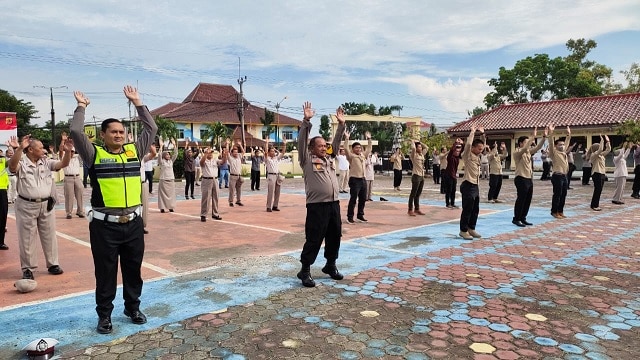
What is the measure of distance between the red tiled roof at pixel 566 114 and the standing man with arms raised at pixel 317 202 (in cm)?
2430

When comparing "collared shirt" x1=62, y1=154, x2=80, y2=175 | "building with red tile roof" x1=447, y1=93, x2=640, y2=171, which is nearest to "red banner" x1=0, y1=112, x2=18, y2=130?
"collared shirt" x1=62, y1=154, x2=80, y2=175

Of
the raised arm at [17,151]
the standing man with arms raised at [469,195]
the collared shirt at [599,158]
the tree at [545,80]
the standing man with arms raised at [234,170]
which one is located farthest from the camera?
the tree at [545,80]

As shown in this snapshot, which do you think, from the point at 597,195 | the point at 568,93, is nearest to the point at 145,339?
the point at 597,195

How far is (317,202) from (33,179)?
355 cm

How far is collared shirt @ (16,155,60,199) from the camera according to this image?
5910 mm

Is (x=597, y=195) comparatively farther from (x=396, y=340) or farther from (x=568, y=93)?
(x=568, y=93)

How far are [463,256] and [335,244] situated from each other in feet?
7.54

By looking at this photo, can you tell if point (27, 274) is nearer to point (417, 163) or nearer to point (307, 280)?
point (307, 280)

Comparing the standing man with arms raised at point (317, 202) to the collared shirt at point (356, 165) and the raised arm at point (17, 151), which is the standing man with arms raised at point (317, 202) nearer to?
the raised arm at point (17, 151)

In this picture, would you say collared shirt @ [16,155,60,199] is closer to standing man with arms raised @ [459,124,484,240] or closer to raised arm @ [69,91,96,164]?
raised arm @ [69,91,96,164]

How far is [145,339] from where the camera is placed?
156 inches

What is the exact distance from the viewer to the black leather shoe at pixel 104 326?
4.08 meters

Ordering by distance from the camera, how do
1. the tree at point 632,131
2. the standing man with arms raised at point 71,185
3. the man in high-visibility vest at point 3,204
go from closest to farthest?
1. the man in high-visibility vest at point 3,204
2. the standing man with arms raised at point 71,185
3. the tree at point 632,131

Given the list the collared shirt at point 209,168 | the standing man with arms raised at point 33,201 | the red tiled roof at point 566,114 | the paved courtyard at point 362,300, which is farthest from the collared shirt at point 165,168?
the red tiled roof at point 566,114
